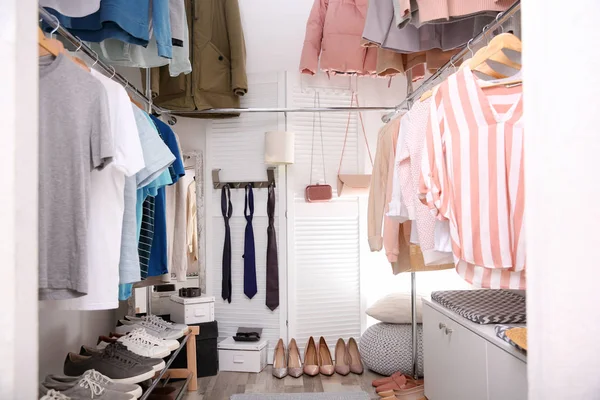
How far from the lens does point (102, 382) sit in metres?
1.61

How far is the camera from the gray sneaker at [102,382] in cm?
159

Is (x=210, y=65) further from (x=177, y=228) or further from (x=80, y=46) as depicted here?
(x=80, y=46)

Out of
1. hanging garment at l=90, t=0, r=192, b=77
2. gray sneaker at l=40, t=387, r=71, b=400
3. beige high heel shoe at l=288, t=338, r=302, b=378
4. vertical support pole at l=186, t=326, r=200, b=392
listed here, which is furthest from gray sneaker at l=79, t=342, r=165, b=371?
hanging garment at l=90, t=0, r=192, b=77

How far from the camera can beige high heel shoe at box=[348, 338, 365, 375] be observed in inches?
114

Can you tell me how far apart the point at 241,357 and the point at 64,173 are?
7.14 ft

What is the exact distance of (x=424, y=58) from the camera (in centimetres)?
237

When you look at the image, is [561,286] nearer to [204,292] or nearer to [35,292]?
[35,292]

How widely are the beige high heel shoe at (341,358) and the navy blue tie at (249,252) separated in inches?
29.8

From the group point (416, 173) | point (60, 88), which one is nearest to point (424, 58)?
point (416, 173)

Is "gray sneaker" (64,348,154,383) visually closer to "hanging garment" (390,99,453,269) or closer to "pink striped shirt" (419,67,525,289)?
"hanging garment" (390,99,453,269)

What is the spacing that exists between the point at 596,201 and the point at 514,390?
100 centimetres

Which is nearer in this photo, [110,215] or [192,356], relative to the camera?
[110,215]

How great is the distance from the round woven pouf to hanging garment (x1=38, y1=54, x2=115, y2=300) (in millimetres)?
2139

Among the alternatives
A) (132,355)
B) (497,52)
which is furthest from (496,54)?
(132,355)
